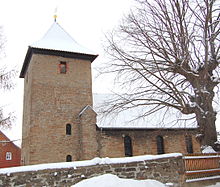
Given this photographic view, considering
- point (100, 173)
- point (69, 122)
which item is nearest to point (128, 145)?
point (69, 122)

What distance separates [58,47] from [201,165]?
511 inches

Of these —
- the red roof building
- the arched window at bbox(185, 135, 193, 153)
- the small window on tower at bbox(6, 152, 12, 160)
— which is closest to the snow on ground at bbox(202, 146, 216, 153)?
the arched window at bbox(185, 135, 193, 153)

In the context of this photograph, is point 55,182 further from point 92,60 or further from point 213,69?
point 92,60

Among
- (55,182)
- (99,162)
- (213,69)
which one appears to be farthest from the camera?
(213,69)

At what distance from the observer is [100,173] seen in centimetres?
869

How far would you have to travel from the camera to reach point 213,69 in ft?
36.3

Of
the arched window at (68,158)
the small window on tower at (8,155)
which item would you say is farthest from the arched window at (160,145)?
the small window on tower at (8,155)

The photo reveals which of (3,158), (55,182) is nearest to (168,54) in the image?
(55,182)

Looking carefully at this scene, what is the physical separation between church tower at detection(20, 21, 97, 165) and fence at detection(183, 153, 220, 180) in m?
7.60

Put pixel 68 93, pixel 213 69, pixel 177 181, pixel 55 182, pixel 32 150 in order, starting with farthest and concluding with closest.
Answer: pixel 68 93 < pixel 32 150 < pixel 213 69 < pixel 177 181 < pixel 55 182

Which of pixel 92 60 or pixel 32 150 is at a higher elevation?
pixel 92 60

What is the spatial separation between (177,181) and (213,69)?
506 centimetres

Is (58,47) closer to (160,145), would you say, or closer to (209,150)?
(160,145)

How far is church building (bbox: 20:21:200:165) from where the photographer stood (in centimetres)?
1620
